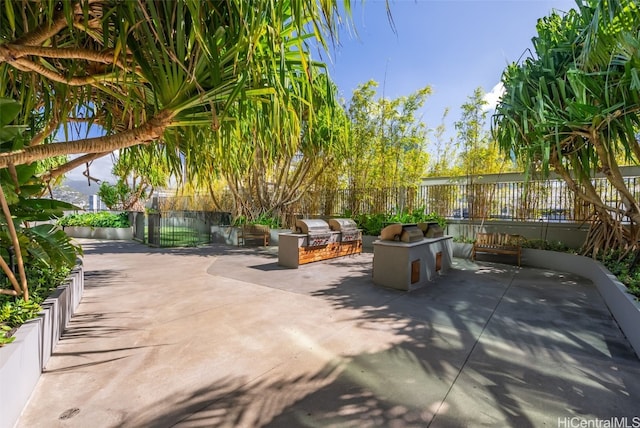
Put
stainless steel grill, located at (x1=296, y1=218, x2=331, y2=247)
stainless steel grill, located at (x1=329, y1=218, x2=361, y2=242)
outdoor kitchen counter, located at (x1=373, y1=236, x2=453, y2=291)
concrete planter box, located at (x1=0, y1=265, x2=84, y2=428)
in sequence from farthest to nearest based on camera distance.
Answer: stainless steel grill, located at (x1=329, y1=218, x2=361, y2=242), stainless steel grill, located at (x1=296, y1=218, x2=331, y2=247), outdoor kitchen counter, located at (x1=373, y1=236, x2=453, y2=291), concrete planter box, located at (x1=0, y1=265, x2=84, y2=428)

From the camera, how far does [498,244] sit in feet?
24.5

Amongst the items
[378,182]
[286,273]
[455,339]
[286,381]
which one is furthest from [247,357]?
[378,182]

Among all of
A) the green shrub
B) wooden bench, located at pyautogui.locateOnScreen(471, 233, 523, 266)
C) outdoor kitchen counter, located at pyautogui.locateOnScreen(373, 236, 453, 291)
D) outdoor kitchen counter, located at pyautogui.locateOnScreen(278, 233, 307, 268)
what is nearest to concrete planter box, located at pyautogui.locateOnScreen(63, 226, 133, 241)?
the green shrub

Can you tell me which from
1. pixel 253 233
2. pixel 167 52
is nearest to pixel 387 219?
pixel 253 233

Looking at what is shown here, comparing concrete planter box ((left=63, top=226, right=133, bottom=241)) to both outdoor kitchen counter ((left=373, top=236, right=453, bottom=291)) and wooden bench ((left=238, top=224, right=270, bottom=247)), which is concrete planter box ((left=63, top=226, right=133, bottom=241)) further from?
outdoor kitchen counter ((left=373, top=236, right=453, bottom=291))

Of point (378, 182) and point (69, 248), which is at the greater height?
point (378, 182)

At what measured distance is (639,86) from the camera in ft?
10.7

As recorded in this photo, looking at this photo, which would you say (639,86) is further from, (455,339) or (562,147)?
(455,339)

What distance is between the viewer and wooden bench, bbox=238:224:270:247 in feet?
34.0

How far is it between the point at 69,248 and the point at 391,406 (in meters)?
3.57

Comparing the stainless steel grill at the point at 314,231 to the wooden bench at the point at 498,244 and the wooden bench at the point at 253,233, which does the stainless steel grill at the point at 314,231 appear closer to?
the wooden bench at the point at 253,233

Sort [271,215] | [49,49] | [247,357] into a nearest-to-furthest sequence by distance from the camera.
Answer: [49,49]
[247,357]
[271,215]

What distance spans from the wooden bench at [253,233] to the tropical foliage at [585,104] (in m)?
7.43

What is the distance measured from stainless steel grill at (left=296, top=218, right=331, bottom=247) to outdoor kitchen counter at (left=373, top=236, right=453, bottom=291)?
2.01 meters
